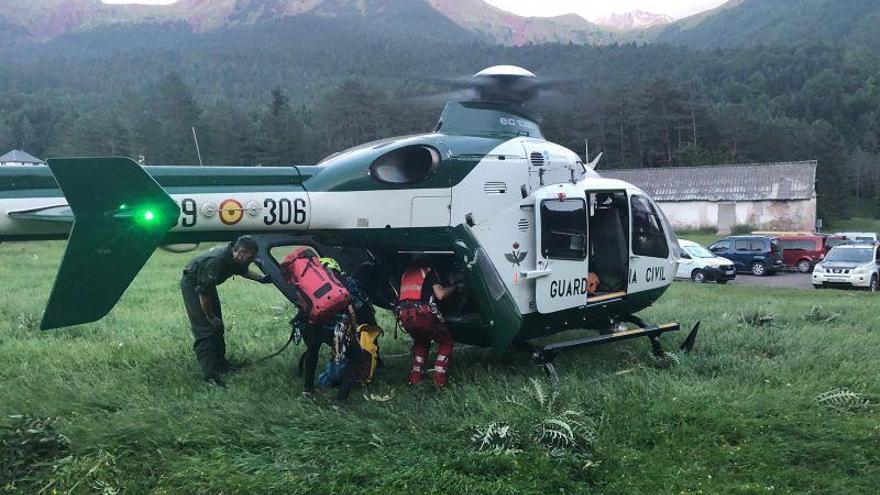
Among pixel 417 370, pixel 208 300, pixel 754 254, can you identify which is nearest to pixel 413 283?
pixel 417 370

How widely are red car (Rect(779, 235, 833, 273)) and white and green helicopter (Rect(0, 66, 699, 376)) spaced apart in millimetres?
21797

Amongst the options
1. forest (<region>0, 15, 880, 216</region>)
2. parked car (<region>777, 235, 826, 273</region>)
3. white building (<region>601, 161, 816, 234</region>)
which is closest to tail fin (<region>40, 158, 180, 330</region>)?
forest (<region>0, 15, 880, 216</region>)

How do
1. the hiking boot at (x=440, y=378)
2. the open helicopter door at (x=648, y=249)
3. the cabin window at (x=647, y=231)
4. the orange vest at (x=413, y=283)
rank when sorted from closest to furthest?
1. the orange vest at (x=413, y=283)
2. the hiking boot at (x=440, y=378)
3. the open helicopter door at (x=648, y=249)
4. the cabin window at (x=647, y=231)

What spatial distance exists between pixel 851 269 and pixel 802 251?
24.8 feet

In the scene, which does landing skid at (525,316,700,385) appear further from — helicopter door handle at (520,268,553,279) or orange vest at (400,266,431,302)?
orange vest at (400,266,431,302)

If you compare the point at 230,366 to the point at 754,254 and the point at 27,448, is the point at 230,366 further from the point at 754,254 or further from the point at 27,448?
the point at 754,254

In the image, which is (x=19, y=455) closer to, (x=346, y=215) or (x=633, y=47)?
(x=346, y=215)

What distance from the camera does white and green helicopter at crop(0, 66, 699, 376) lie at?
17.8 ft

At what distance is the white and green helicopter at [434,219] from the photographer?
5414mm

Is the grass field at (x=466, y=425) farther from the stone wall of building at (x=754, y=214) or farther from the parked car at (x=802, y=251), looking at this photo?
the stone wall of building at (x=754, y=214)

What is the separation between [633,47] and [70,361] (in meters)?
118

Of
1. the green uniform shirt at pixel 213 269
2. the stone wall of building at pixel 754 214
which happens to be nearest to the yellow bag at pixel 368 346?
the green uniform shirt at pixel 213 269

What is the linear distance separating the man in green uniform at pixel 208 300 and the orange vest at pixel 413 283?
1.40 m

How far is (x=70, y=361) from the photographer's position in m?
8.02
